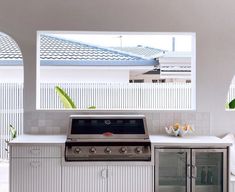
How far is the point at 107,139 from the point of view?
334 centimetres

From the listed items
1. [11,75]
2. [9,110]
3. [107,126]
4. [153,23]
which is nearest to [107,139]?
[107,126]

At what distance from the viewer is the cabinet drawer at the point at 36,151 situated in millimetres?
3256

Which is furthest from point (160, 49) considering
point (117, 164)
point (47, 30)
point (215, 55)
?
point (117, 164)

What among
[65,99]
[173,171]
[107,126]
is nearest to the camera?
[173,171]

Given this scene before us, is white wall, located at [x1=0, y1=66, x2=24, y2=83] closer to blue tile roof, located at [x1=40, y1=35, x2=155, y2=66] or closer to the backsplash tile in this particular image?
blue tile roof, located at [x1=40, y1=35, x2=155, y2=66]

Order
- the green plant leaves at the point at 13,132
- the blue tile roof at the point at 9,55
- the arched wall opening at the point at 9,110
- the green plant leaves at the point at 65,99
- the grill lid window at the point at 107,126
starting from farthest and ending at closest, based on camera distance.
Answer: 1. the blue tile roof at the point at 9,55
2. the arched wall opening at the point at 9,110
3. the green plant leaves at the point at 13,132
4. the green plant leaves at the point at 65,99
5. the grill lid window at the point at 107,126

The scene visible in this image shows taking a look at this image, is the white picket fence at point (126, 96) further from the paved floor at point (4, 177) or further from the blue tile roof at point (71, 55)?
the paved floor at point (4, 177)

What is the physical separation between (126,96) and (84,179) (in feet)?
4.69

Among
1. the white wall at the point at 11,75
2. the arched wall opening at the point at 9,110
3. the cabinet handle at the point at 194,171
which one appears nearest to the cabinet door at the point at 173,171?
the cabinet handle at the point at 194,171

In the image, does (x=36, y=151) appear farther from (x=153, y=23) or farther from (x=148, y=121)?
(x=153, y=23)

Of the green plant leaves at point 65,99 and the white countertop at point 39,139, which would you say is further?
the green plant leaves at point 65,99

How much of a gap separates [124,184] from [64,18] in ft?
6.50

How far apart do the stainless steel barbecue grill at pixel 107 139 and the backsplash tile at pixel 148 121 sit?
28cm

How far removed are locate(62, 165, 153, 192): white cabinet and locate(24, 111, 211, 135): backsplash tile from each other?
702mm
